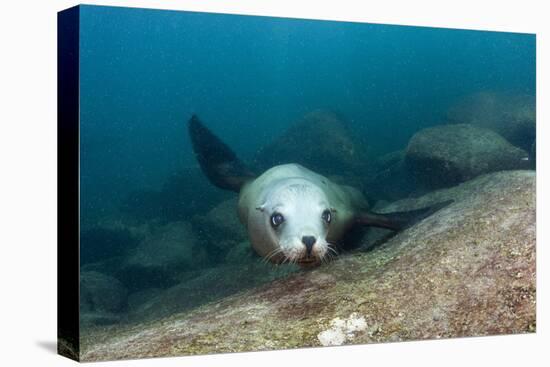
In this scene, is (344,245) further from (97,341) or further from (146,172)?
(97,341)

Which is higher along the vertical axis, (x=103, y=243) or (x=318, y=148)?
Answer: (x=318, y=148)

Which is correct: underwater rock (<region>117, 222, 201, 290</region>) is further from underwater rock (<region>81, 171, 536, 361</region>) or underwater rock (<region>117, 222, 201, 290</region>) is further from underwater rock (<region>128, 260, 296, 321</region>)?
underwater rock (<region>81, 171, 536, 361</region>)

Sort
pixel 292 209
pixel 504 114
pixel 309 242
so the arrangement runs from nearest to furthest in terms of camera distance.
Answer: pixel 309 242 < pixel 292 209 < pixel 504 114

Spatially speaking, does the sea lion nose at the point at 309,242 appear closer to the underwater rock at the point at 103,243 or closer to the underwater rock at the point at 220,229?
the underwater rock at the point at 220,229

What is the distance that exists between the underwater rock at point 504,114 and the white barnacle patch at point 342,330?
2452 millimetres

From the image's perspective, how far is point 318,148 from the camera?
25.4 ft

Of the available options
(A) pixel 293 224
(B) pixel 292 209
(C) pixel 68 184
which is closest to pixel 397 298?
(A) pixel 293 224

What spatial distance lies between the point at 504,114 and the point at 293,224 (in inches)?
108

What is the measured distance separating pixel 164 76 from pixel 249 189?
156 centimetres

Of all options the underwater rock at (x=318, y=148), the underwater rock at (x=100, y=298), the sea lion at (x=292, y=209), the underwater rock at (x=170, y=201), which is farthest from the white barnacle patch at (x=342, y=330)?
the underwater rock at (x=170, y=201)

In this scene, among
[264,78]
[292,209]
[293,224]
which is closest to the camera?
[293,224]

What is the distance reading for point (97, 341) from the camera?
236 inches

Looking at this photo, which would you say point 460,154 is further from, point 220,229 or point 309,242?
point 220,229

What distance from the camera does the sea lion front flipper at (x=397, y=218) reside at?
7.35m
